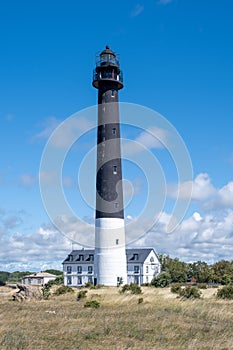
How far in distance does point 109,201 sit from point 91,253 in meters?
27.9

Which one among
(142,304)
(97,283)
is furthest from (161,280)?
(142,304)

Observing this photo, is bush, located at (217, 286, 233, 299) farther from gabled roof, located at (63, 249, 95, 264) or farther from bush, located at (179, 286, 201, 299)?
gabled roof, located at (63, 249, 95, 264)

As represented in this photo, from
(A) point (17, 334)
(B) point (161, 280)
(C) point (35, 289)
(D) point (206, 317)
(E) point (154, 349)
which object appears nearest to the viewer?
(E) point (154, 349)

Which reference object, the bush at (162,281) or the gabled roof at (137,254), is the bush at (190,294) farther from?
the gabled roof at (137,254)

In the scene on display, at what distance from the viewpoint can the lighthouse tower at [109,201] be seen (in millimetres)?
41719

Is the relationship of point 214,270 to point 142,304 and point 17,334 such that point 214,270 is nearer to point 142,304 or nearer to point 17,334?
point 142,304

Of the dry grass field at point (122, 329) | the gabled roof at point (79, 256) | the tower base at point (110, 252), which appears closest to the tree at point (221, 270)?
the gabled roof at point (79, 256)

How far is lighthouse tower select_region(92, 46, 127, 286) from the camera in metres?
41.7

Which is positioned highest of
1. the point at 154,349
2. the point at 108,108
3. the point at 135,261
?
the point at 108,108

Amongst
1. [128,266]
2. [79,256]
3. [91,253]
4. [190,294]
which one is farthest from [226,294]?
[79,256]

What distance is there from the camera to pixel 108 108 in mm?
43875

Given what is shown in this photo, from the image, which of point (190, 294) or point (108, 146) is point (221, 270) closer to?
point (108, 146)

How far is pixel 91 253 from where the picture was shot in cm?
6806

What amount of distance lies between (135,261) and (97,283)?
71.1ft
